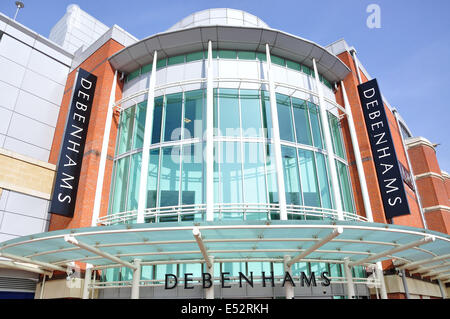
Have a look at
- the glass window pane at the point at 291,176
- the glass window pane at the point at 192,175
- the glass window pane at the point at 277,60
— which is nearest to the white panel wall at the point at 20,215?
the glass window pane at the point at 192,175

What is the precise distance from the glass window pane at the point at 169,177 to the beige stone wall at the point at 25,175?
22.9ft

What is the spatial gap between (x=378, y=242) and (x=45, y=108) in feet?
63.7

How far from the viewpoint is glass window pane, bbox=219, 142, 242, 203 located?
13.9m

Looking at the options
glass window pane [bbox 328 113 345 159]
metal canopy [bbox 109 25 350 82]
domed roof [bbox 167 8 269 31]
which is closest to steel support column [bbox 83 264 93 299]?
metal canopy [bbox 109 25 350 82]

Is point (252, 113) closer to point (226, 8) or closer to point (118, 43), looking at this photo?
point (226, 8)

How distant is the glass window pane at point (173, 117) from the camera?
51.5 feet

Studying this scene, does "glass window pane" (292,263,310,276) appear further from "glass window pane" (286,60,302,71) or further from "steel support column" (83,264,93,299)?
"glass window pane" (286,60,302,71)

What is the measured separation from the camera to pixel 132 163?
16016 millimetres

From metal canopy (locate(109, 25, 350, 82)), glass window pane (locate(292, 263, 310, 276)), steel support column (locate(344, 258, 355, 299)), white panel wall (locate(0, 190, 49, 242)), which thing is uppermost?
metal canopy (locate(109, 25, 350, 82))

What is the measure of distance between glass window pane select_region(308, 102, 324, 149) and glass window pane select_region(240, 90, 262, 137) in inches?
116

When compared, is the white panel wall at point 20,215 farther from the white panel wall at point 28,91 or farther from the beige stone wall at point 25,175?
the white panel wall at point 28,91

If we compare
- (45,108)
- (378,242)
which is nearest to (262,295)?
(378,242)

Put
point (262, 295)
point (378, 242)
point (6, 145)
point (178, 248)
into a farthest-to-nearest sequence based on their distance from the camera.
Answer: point (6, 145) < point (262, 295) < point (178, 248) < point (378, 242)

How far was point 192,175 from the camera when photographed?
571 inches
